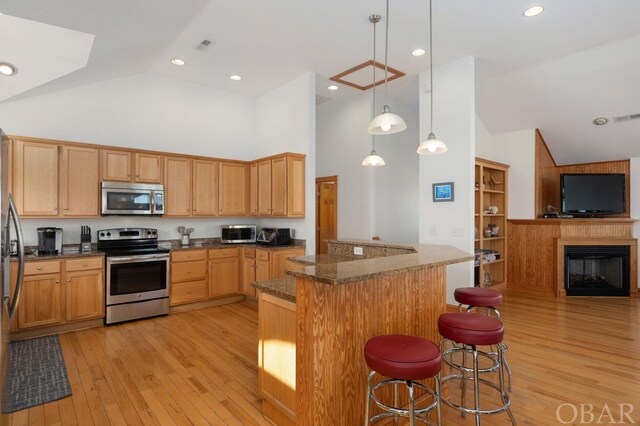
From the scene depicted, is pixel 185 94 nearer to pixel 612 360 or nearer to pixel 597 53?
pixel 597 53

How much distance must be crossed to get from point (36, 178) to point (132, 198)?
3.35 feet

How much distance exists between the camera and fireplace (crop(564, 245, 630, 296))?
218 inches

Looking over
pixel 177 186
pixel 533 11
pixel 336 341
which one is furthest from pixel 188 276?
pixel 533 11

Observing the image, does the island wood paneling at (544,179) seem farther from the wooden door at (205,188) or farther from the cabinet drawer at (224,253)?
the wooden door at (205,188)

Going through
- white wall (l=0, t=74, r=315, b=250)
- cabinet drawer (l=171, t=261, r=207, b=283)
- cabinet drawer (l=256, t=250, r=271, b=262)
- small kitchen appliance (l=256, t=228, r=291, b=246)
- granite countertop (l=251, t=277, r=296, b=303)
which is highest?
white wall (l=0, t=74, r=315, b=250)

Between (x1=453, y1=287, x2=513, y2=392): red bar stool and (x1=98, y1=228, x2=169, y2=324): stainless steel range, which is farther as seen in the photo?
(x1=98, y1=228, x2=169, y2=324): stainless steel range

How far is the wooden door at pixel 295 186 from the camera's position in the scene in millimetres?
5043

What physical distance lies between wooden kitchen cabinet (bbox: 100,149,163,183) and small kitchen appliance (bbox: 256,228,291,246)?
171 centimetres

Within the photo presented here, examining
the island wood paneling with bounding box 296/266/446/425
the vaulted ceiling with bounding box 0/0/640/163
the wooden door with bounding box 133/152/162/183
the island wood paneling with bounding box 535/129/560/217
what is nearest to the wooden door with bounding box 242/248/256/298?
the wooden door with bounding box 133/152/162/183

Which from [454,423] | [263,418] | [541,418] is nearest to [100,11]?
[263,418]

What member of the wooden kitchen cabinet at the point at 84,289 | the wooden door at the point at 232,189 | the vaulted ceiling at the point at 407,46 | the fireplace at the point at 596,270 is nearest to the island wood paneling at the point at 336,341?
the vaulted ceiling at the point at 407,46

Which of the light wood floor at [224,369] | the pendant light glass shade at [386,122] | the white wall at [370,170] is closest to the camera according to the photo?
the light wood floor at [224,369]

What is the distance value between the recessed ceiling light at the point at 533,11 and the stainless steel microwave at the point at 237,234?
14.7ft

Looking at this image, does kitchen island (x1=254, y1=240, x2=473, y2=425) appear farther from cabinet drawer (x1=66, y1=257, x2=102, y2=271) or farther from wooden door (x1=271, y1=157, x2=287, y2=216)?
cabinet drawer (x1=66, y1=257, x2=102, y2=271)
